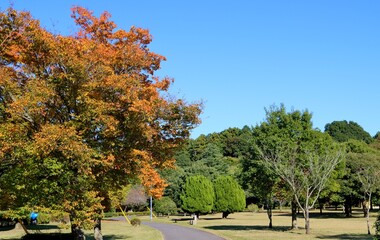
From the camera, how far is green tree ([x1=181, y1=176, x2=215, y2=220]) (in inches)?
2416

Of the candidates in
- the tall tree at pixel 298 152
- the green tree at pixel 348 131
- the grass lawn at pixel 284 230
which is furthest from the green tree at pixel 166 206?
the green tree at pixel 348 131

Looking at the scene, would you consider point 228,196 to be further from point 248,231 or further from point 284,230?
point 248,231

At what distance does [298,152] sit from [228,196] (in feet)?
97.6

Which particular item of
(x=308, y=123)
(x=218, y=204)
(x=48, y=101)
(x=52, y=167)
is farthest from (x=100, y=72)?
(x=218, y=204)

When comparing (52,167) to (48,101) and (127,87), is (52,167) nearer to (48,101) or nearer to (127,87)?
(48,101)

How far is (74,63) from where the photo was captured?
1589cm

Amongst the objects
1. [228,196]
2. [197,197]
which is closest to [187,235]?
[197,197]

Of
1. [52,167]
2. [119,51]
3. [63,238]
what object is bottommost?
[63,238]

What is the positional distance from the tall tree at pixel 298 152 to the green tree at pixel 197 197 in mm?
26090

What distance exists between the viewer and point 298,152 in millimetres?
35312

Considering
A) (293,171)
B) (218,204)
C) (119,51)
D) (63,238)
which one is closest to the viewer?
(119,51)

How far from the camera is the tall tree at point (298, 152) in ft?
105

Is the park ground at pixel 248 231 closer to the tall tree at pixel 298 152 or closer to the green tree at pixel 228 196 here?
the tall tree at pixel 298 152

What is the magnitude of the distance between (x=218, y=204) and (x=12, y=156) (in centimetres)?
5021
